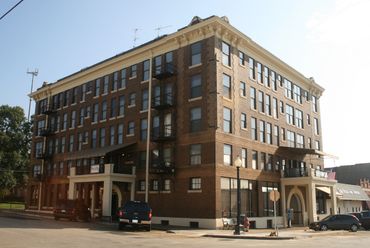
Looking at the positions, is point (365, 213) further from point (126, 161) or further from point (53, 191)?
point (53, 191)

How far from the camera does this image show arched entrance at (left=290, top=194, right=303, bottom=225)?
43219mm

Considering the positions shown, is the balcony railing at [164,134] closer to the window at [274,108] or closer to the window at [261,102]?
the window at [261,102]

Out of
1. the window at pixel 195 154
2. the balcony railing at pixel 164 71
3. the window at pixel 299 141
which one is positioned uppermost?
the balcony railing at pixel 164 71

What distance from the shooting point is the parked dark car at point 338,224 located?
1374 inches

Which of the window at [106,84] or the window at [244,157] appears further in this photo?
the window at [106,84]

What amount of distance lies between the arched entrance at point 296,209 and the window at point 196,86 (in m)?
16.5

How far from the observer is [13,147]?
69688mm

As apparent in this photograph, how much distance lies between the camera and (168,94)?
124 ft

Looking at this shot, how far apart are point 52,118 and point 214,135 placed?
2882cm

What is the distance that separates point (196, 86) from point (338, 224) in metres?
16.8

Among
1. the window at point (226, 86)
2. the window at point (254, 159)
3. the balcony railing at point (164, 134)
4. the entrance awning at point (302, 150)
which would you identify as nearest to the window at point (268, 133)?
the entrance awning at point (302, 150)

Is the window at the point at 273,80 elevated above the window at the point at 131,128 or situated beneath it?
elevated above

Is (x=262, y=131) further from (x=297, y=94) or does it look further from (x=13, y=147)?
(x=13, y=147)

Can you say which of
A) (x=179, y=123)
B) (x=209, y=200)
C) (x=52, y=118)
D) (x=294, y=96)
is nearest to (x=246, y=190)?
(x=209, y=200)
